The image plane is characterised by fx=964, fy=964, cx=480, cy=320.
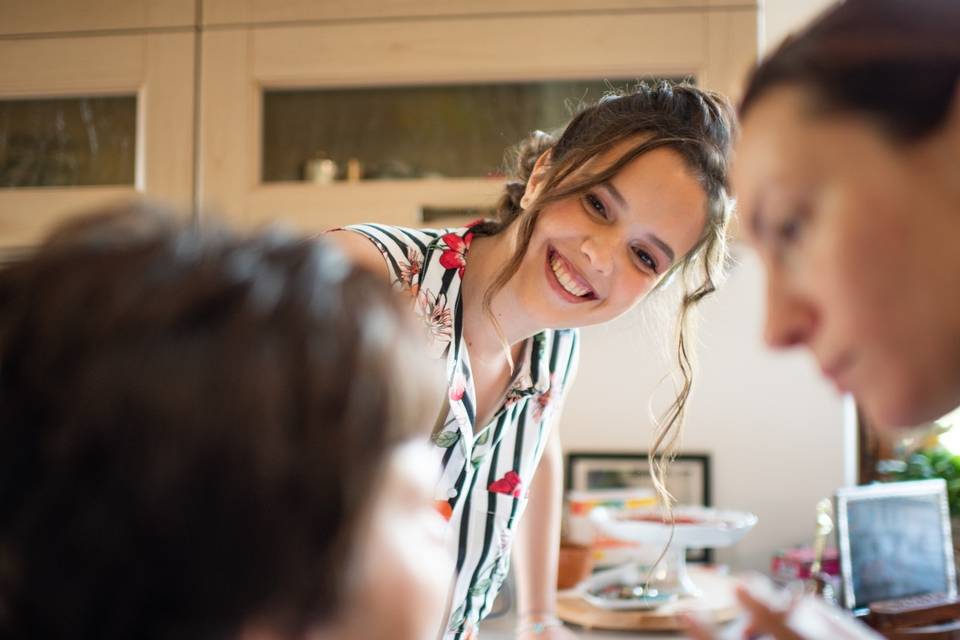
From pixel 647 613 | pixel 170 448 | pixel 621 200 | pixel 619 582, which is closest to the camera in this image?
pixel 170 448

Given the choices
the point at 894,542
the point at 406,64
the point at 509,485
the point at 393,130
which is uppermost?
the point at 406,64

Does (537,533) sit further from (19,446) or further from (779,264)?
(19,446)

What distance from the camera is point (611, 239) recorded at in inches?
48.3

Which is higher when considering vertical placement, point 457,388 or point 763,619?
point 457,388

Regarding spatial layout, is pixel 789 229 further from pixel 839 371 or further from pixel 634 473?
pixel 634 473

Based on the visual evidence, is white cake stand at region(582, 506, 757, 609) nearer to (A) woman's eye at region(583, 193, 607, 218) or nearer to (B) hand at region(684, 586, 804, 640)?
(A) woman's eye at region(583, 193, 607, 218)

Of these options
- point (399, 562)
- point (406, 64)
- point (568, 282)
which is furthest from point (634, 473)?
point (399, 562)

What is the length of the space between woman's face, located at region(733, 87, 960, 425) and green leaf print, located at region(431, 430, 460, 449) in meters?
0.72

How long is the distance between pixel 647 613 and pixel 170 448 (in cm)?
144

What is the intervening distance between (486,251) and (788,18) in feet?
4.19

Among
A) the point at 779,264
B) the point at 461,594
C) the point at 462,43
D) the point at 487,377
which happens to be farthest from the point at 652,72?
the point at 779,264

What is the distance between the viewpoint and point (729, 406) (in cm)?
232

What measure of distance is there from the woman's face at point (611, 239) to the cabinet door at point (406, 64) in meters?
0.85

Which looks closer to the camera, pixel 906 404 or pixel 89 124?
pixel 906 404
